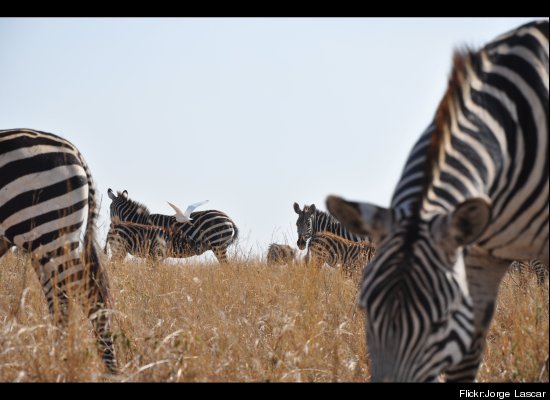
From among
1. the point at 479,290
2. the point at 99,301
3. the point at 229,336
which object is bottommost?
the point at 229,336

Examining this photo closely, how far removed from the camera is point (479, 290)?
3.89m

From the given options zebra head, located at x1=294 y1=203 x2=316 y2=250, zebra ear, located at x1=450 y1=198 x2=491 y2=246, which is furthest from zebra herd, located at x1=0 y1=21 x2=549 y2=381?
zebra head, located at x1=294 y1=203 x2=316 y2=250

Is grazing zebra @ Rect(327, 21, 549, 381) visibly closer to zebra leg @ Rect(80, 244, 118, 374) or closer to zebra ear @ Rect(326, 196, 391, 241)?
zebra ear @ Rect(326, 196, 391, 241)

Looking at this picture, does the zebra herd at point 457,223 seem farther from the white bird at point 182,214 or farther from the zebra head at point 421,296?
the white bird at point 182,214

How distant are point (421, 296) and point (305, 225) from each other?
49.0 feet

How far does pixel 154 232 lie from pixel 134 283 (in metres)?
8.89

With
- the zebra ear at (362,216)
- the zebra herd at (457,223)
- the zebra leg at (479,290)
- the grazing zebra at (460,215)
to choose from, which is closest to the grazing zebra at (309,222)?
the zebra herd at (457,223)

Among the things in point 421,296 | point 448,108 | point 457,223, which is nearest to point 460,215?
point 457,223

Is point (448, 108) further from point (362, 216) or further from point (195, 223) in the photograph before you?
point (195, 223)

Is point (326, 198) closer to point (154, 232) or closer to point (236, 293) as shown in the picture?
point (236, 293)

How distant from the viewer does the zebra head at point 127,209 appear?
63.3ft

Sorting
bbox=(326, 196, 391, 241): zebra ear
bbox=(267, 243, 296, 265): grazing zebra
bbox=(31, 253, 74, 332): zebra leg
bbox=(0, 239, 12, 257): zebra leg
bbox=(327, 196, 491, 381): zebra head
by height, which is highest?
bbox=(326, 196, 391, 241): zebra ear

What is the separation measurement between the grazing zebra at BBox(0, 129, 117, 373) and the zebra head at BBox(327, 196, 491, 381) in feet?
10.3

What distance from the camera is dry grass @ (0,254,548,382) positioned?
4.30 meters
